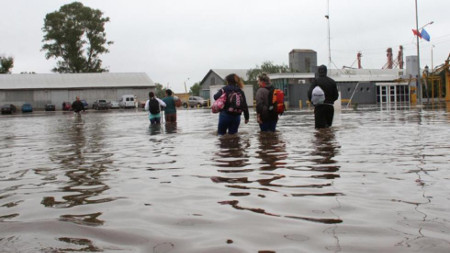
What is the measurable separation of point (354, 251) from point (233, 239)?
A: 73cm

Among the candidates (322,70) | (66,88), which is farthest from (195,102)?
(322,70)

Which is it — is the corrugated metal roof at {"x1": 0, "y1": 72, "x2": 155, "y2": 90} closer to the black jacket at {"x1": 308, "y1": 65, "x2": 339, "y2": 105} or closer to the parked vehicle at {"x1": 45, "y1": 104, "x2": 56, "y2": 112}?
the parked vehicle at {"x1": 45, "y1": 104, "x2": 56, "y2": 112}

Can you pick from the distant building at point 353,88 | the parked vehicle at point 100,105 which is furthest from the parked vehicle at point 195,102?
the parked vehicle at point 100,105

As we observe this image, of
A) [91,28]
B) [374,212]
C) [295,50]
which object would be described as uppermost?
[91,28]

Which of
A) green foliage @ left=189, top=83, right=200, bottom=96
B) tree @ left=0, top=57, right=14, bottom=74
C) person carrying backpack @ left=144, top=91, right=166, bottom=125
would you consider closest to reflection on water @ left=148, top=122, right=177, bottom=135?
person carrying backpack @ left=144, top=91, right=166, bottom=125

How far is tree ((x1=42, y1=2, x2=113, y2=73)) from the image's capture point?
8138 cm

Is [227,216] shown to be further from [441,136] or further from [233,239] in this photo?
[441,136]

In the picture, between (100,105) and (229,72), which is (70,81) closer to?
(100,105)

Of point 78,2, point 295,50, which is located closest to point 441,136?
point 295,50

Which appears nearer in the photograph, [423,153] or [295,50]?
[423,153]

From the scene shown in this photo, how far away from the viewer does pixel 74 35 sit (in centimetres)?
8119

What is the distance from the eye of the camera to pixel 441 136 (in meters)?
9.59

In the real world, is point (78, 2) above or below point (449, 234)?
above

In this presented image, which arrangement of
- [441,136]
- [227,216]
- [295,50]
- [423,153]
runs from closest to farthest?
[227,216]
[423,153]
[441,136]
[295,50]
